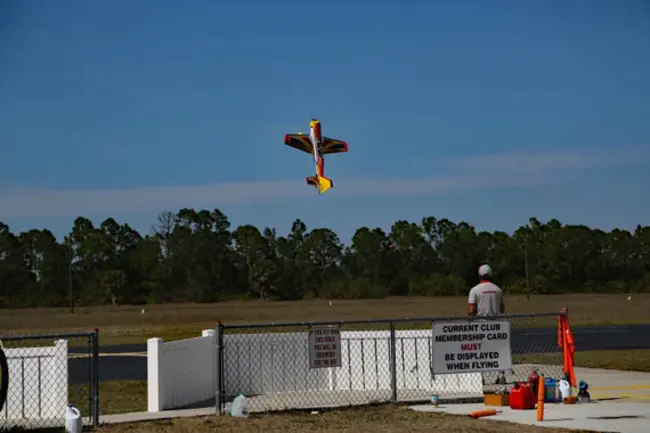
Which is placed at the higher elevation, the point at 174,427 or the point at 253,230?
the point at 253,230

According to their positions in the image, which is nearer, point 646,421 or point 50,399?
point 646,421

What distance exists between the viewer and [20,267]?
107812 mm

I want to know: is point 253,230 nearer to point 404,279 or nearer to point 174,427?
point 404,279

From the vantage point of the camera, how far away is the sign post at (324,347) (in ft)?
49.1

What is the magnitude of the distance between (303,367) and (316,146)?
897 inches

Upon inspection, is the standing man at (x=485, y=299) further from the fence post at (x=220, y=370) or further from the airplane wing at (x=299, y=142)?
the airplane wing at (x=299, y=142)

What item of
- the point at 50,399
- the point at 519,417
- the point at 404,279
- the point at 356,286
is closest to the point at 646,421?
the point at 519,417

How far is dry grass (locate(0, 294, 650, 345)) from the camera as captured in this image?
221ft

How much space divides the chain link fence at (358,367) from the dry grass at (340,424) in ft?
3.42

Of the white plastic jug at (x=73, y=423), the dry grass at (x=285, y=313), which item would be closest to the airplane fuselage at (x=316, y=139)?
the dry grass at (x=285, y=313)

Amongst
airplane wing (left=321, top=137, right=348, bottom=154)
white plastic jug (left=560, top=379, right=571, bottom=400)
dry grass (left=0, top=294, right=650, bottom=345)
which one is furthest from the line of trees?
white plastic jug (left=560, top=379, right=571, bottom=400)

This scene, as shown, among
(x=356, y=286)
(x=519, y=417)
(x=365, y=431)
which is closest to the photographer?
(x=365, y=431)

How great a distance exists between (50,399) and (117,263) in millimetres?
100595

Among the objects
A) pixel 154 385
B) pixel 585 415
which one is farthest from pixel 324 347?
pixel 585 415
